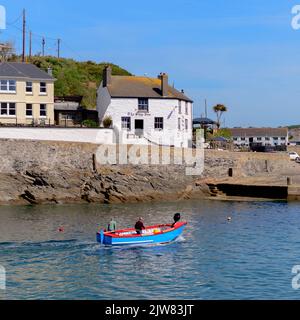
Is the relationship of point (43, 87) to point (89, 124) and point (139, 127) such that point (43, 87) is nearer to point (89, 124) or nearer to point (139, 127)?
point (89, 124)

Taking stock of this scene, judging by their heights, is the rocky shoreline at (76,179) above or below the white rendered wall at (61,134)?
below

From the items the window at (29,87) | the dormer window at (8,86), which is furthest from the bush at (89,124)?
the dormer window at (8,86)

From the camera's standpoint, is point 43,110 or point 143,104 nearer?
point 43,110

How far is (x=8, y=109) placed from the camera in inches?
2370

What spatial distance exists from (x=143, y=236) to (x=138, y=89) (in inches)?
1354

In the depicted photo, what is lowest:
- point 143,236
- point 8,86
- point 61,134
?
point 143,236

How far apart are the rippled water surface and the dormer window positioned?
19.1 m

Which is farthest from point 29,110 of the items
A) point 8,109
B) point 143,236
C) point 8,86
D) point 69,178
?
point 143,236

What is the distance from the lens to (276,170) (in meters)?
66.4

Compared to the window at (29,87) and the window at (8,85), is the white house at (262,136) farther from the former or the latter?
the window at (8,85)

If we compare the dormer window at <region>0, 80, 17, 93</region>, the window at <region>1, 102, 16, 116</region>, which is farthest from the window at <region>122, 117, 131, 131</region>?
the dormer window at <region>0, 80, 17, 93</region>

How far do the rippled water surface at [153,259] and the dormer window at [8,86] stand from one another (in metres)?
19.1

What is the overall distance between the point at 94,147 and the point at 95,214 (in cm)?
1020

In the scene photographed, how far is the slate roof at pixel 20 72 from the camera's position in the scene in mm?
61031
